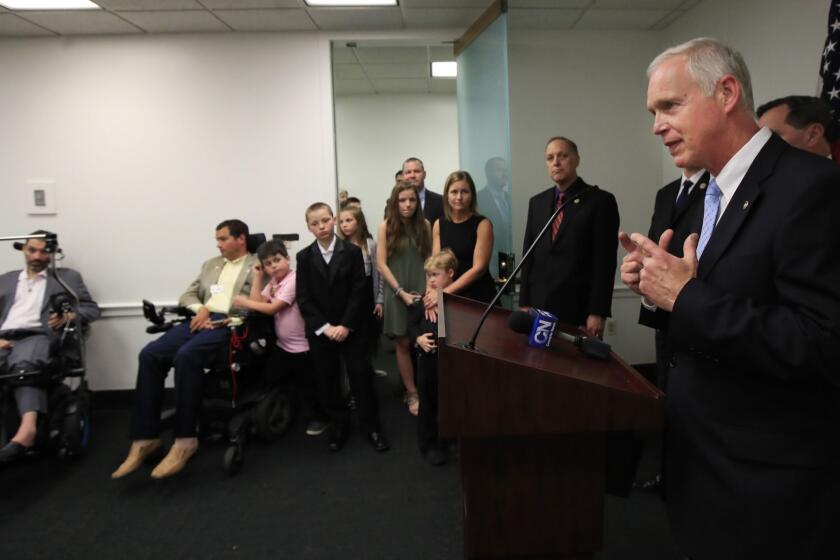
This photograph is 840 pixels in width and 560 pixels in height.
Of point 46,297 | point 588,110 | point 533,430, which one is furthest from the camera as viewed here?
point 588,110

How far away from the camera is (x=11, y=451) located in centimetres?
243

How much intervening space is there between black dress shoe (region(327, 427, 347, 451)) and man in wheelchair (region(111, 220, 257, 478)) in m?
0.73

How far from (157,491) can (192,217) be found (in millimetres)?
2062

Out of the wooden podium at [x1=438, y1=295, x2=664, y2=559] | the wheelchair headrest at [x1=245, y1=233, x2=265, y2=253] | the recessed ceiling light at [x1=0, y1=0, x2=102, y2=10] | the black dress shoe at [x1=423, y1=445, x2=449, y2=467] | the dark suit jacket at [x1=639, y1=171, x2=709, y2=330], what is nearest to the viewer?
the wooden podium at [x1=438, y1=295, x2=664, y2=559]

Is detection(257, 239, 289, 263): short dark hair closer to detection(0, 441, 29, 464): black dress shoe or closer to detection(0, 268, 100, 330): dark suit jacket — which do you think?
detection(0, 268, 100, 330): dark suit jacket

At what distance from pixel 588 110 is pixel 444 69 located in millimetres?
2265

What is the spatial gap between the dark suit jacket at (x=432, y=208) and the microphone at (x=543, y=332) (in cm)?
257

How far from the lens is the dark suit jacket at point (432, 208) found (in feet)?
12.0

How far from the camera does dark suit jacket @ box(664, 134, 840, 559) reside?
2.35 ft

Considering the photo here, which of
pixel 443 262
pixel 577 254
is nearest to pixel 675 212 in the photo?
pixel 577 254

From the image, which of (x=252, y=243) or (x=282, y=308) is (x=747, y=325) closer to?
(x=282, y=308)

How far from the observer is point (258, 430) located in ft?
9.50

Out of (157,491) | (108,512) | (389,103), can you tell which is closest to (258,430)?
(157,491)

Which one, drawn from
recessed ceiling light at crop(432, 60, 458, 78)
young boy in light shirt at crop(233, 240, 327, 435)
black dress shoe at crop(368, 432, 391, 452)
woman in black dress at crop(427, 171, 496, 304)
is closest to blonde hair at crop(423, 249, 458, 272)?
woman in black dress at crop(427, 171, 496, 304)
